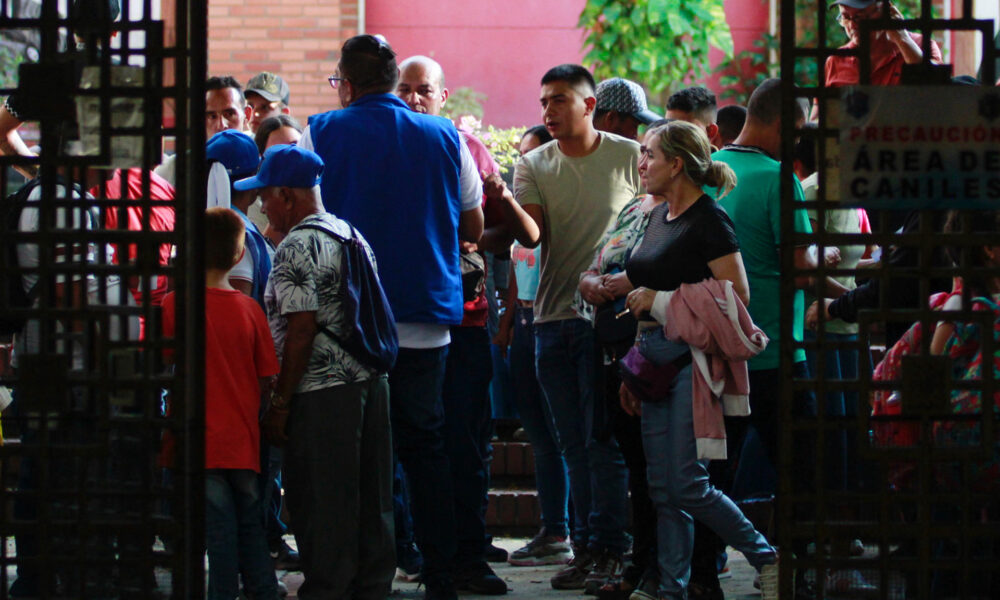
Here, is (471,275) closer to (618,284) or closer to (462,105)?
(618,284)

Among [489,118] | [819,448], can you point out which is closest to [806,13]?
[489,118]

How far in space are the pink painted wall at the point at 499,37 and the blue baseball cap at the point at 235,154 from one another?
5.80 meters

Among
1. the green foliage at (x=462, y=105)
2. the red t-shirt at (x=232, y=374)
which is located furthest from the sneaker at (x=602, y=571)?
the green foliage at (x=462, y=105)

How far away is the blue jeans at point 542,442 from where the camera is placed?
6207 mm

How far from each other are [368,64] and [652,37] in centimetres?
622

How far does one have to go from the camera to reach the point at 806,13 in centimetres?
1123

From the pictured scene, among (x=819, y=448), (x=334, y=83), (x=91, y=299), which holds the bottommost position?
(x=819, y=448)

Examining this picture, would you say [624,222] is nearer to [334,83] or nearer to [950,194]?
[334,83]

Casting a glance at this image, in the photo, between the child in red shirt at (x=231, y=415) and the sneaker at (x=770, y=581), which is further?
the sneaker at (x=770, y=581)

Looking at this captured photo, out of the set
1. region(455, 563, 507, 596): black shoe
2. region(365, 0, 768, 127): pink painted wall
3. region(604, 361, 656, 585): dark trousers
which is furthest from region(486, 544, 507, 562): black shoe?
region(365, 0, 768, 127): pink painted wall

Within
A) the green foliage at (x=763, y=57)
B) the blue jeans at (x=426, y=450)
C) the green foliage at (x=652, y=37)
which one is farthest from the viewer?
the green foliage at (x=763, y=57)

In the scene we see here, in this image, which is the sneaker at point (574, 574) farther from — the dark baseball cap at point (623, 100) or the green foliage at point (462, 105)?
the green foliage at point (462, 105)

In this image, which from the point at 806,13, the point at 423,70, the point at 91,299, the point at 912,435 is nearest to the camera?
the point at 912,435

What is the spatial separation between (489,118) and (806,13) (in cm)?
278
